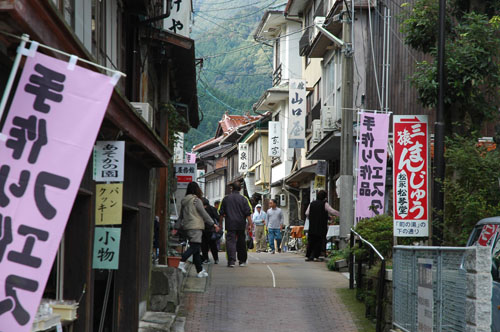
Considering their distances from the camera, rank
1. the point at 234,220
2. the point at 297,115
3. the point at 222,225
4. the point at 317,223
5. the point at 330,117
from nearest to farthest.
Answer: the point at 234,220 < the point at 222,225 < the point at 317,223 < the point at 330,117 < the point at 297,115

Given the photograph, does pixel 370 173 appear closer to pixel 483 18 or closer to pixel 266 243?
pixel 483 18

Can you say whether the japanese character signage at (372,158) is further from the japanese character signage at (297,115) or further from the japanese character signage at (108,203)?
the japanese character signage at (297,115)

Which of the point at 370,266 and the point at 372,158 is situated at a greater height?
the point at 372,158

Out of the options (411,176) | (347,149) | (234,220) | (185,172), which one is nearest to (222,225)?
(234,220)

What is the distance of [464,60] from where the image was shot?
1209cm

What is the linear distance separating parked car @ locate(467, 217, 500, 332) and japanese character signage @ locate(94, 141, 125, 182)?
4520 millimetres

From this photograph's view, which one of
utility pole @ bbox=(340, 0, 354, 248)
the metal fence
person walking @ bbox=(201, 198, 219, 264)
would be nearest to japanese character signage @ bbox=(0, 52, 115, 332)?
the metal fence

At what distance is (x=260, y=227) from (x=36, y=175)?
2566 centimetres

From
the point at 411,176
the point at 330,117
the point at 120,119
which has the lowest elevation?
the point at 411,176

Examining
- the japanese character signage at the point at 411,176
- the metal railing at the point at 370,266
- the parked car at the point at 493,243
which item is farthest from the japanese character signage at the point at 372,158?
the parked car at the point at 493,243

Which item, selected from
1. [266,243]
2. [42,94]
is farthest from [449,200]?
[266,243]

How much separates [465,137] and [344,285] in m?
4.77

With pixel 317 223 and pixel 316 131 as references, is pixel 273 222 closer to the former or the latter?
pixel 316 131

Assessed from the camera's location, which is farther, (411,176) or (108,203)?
(411,176)
